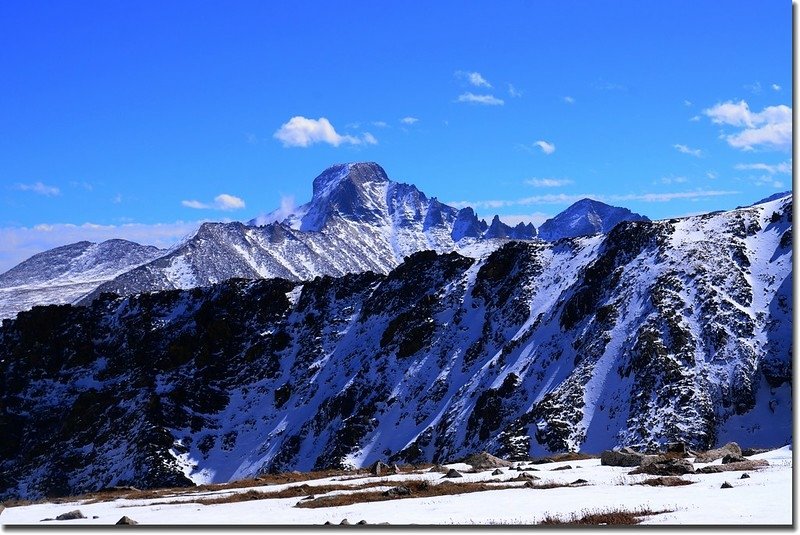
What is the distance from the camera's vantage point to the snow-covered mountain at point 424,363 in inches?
3551

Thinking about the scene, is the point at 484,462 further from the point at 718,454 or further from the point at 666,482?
the point at 666,482

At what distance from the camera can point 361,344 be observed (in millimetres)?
135875

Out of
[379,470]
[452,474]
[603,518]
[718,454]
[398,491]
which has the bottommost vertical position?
[718,454]

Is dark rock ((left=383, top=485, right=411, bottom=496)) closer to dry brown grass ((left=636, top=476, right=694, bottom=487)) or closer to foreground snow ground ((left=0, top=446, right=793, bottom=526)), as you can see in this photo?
foreground snow ground ((left=0, top=446, right=793, bottom=526))

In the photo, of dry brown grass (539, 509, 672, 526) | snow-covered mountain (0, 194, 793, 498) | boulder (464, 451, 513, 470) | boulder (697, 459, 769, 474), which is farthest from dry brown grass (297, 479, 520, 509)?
snow-covered mountain (0, 194, 793, 498)

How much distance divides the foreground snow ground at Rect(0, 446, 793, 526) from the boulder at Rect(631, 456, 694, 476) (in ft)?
4.21

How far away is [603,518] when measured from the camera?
2873 cm

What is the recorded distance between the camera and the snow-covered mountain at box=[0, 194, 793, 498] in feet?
296

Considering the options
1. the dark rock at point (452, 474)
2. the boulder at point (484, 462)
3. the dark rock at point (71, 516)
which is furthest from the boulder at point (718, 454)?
the dark rock at point (71, 516)

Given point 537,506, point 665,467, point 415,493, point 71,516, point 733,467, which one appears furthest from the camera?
point 665,467

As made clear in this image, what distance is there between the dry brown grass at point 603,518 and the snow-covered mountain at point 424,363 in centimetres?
5524

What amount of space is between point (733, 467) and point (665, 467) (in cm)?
337

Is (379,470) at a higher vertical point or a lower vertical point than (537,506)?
lower

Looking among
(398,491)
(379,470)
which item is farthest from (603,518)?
(379,470)
